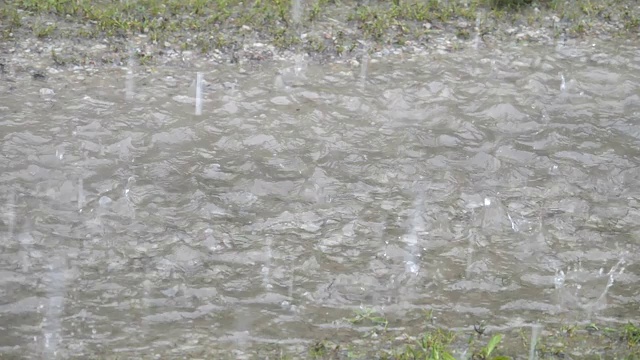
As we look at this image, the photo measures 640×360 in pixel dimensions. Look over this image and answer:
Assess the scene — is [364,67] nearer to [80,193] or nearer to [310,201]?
[310,201]

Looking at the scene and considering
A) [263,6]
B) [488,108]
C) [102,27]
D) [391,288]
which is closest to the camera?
[391,288]

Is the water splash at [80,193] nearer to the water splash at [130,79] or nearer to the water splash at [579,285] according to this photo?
the water splash at [130,79]

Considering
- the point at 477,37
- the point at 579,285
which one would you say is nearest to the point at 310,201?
the point at 579,285

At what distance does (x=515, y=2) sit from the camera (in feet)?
33.7

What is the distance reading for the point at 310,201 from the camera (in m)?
6.81

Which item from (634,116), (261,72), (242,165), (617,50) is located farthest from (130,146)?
(617,50)

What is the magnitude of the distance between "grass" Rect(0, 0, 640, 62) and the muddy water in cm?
57

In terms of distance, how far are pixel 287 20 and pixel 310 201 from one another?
339 centimetres

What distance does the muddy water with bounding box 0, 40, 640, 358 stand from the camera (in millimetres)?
5598

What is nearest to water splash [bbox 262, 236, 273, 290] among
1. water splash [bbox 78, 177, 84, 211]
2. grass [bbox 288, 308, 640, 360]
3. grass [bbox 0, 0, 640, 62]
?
grass [bbox 288, 308, 640, 360]

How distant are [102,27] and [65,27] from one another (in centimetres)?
38

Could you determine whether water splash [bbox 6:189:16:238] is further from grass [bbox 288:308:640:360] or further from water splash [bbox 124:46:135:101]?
grass [bbox 288:308:640:360]

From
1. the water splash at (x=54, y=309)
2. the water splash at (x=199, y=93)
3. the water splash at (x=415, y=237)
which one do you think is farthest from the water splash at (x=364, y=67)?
the water splash at (x=54, y=309)

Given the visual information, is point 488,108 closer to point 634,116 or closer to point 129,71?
point 634,116
